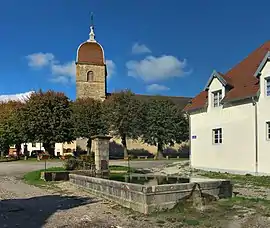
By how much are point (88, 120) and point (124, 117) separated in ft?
18.0

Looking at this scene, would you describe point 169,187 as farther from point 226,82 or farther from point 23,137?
point 23,137

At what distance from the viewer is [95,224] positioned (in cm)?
887

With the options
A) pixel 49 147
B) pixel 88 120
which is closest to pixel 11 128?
pixel 49 147

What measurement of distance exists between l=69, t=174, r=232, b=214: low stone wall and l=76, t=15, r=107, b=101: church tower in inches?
2738

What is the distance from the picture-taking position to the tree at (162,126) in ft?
189

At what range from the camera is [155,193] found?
10.1 meters

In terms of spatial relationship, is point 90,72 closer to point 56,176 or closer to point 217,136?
point 217,136

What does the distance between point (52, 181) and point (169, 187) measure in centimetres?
1158

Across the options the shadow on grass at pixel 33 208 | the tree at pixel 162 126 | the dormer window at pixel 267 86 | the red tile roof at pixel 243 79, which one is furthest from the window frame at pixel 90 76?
the shadow on grass at pixel 33 208

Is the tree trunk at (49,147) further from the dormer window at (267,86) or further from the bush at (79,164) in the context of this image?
the dormer window at (267,86)

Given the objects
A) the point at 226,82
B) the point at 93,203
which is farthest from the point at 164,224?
the point at 226,82

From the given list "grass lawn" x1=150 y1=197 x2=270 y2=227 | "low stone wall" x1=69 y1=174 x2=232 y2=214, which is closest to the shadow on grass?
"low stone wall" x1=69 y1=174 x2=232 y2=214

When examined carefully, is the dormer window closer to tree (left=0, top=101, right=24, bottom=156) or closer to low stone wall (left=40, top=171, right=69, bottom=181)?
low stone wall (left=40, top=171, right=69, bottom=181)

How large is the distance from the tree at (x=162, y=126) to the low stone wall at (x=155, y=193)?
4456cm
